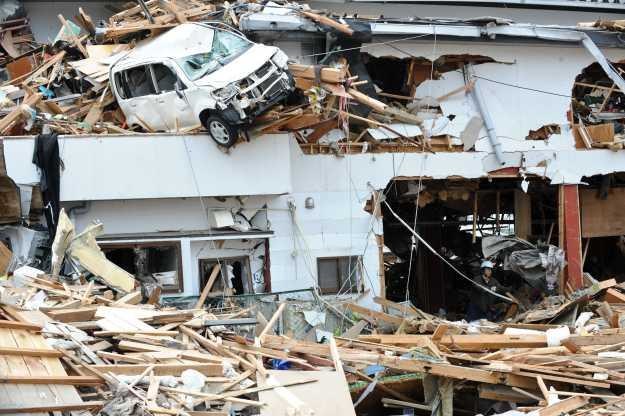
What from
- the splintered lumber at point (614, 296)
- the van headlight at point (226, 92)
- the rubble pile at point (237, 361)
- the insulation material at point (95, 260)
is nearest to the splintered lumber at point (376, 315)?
the rubble pile at point (237, 361)

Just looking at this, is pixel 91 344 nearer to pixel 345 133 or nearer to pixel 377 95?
pixel 345 133

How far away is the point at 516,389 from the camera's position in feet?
35.9

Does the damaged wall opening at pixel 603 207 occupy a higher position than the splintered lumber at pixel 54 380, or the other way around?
the damaged wall opening at pixel 603 207

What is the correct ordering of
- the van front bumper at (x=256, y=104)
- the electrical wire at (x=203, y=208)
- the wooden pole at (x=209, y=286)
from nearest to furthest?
the van front bumper at (x=256, y=104) < the wooden pole at (x=209, y=286) < the electrical wire at (x=203, y=208)

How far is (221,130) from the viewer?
50.6 ft

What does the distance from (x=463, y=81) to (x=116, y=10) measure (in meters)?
8.43

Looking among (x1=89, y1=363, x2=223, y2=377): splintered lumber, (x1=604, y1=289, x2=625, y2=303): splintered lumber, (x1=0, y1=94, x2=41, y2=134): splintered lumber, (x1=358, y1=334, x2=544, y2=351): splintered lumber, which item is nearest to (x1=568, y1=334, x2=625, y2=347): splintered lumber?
(x1=358, y1=334, x2=544, y2=351): splintered lumber

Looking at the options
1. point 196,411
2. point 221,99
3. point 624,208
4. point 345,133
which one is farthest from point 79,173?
point 624,208

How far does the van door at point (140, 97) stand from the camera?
16.3 m

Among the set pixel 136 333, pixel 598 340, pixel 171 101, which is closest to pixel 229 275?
pixel 171 101

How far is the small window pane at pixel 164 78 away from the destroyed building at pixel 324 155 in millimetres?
90

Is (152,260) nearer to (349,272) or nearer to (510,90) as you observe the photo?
(349,272)

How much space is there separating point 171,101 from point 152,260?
9.97 feet

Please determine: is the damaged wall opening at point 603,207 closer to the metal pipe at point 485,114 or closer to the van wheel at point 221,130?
the metal pipe at point 485,114
